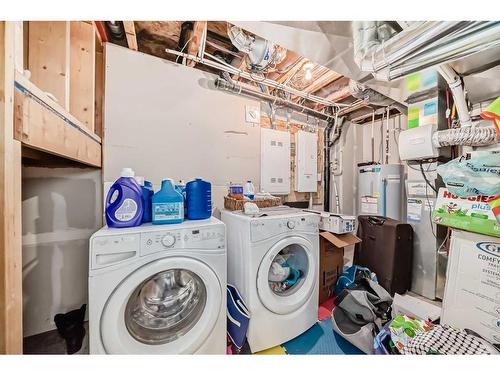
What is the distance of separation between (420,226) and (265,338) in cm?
176

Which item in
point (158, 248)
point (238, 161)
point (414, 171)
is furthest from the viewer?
point (238, 161)

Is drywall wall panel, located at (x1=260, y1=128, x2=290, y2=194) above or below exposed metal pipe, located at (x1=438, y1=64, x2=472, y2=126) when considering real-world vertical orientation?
below

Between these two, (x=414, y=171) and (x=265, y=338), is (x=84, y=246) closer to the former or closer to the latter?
(x=265, y=338)

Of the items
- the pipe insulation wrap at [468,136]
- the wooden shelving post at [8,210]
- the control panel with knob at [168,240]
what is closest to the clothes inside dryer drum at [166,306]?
the control panel with knob at [168,240]

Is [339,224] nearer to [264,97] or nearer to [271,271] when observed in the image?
[271,271]

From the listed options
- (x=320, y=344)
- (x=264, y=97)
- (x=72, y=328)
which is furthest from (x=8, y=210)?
(x=264, y=97)

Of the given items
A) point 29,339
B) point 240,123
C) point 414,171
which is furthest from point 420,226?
point 29,339

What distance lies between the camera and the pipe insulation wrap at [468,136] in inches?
51.3

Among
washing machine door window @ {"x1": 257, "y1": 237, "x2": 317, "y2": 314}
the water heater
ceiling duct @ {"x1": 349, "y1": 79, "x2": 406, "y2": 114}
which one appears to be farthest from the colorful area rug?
ceiling duct @ {"x1": 349, "y1": 79, "x2": 406, "y2": 114}

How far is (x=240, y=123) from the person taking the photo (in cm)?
206

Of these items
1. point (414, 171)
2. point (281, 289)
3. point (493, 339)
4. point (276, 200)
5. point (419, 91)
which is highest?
point (419, 91)

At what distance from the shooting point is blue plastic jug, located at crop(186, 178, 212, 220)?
1.21 meters

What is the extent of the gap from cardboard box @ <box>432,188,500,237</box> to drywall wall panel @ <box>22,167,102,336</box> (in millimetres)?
2652

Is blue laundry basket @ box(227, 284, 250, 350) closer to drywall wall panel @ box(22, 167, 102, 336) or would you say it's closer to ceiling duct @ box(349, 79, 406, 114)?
drywall wall panel @ box(22, 167, 102, 336)
